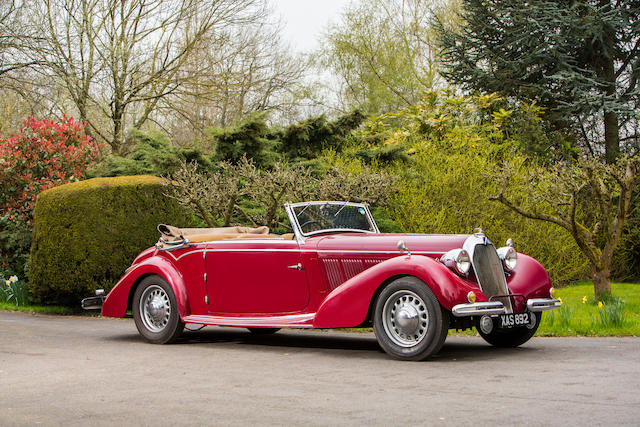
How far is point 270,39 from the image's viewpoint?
2389 centimetres

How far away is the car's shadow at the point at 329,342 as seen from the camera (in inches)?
291

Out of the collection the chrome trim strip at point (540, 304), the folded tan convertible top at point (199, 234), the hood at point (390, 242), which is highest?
the folded tan convertible top at point (199, 234)

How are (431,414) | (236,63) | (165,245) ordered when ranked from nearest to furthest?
1. (431,414)
2. (165,245)
3. (236,63)

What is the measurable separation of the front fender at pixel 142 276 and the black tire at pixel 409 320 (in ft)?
8.59

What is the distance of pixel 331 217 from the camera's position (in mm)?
8617

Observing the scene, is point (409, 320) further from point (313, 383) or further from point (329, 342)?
point (329, 342)

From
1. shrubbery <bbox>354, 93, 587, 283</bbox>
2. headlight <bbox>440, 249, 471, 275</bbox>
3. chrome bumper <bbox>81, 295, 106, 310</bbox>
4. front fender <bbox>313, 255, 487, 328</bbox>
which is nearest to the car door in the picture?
front fender <bbox>313, 255, 487, 328</bbox>

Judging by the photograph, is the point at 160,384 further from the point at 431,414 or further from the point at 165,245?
the point at 165,245

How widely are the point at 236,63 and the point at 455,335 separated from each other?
15.7 meters

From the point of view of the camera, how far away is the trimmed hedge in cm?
1213

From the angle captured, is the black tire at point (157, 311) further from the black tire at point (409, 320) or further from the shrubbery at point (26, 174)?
the shrubbery at point (26, 174)

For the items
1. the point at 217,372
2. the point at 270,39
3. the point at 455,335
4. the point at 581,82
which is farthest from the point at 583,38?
the point at 217,372

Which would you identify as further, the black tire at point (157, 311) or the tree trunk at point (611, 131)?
the tree trunk at point (611, 131)

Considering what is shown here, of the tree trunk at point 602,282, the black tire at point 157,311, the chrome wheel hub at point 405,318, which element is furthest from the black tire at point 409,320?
the tree trunk at point 602,282
